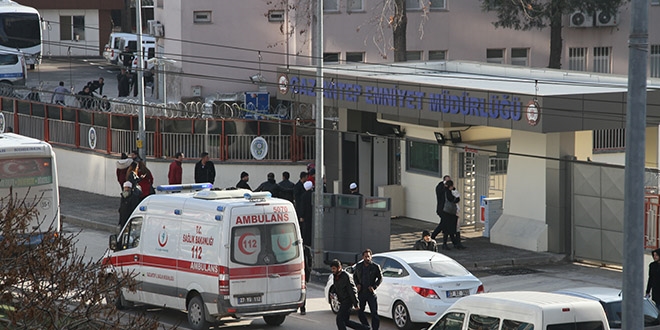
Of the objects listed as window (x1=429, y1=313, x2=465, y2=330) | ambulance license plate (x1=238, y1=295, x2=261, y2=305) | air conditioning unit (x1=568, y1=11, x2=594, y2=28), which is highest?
air conditioning unit (x1=568, y1=11, x2=594, y2=28)

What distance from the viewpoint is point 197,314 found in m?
19.1

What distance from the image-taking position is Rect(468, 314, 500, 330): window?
14320mm

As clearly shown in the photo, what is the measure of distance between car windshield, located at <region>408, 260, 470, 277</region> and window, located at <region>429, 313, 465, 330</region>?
14.0 feet

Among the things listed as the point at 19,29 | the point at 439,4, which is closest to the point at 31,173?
the point at 439,4

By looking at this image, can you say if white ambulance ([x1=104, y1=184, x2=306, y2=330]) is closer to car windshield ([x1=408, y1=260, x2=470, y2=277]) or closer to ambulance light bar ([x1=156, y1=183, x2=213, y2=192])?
ambulance light bar ([x1=156, y1=183, x2=213, y2=192])

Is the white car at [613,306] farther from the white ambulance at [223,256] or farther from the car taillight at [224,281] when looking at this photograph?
the car taillight at [224,281]

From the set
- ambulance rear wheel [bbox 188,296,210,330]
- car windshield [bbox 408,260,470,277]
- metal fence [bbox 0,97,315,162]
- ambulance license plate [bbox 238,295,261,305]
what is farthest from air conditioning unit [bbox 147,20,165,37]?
ambulance license plate [bbox 238,295,261,305]

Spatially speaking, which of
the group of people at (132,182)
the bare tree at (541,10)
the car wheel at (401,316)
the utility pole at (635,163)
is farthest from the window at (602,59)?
the utility pole at (635,163)

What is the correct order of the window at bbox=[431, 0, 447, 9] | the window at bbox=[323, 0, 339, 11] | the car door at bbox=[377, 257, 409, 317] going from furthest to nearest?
the window at bbox=[431, 0, 447, 9] < the window at bbox=[323, 0, 339, 11] < the car door at bbox=[377, 257, 409, 317]

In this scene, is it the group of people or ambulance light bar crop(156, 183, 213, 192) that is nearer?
ambulance light bar crop(156, 183, 213, 192)

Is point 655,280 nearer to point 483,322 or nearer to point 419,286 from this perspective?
point 419,286

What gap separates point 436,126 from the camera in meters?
30.3

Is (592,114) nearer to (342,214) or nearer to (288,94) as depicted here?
(342,214)

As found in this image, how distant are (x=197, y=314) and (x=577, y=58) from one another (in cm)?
3680
